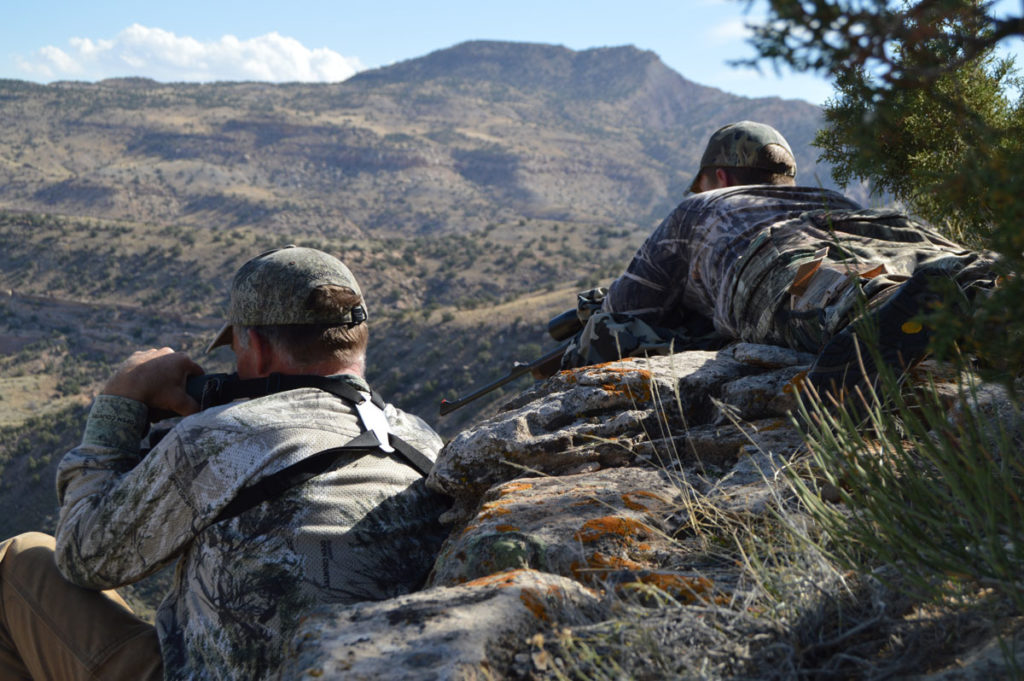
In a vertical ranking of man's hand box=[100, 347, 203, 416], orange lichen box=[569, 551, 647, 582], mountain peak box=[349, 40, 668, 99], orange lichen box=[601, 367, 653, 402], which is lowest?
orange lichen box=[569, 551, 647, 582]

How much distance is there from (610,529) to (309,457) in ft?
2.76

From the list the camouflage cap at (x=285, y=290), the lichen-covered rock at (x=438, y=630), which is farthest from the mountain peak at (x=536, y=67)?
the lichen-covered rock at (x=438, y=630)

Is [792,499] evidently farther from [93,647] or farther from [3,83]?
[3,83]

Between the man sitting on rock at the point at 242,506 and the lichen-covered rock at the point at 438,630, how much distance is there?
24.4 inches

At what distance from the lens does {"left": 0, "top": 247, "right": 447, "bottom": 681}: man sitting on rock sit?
229 cm

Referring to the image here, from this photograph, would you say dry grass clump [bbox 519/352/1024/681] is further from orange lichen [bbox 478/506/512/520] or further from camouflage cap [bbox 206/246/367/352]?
camouflage cap [bbox 206/246/367/352]

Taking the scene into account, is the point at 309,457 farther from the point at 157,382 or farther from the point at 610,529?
the point at 610,529

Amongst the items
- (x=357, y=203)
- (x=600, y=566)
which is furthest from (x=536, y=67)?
(x=600, y=566)

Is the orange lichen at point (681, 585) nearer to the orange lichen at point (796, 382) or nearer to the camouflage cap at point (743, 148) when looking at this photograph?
the orange lichen at point (796, 382)

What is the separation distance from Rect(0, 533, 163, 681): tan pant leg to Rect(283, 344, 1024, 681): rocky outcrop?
104 centimetres

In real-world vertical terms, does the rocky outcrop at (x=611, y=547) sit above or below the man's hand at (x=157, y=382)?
below

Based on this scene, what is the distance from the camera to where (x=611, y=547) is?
6.97 feet

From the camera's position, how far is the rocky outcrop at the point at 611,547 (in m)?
1.52

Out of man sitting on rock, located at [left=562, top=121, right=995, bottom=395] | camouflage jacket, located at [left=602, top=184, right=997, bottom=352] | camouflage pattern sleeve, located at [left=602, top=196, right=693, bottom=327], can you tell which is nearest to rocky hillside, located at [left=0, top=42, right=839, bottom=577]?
man sitting on rock, located at [left=562, top=121, right=995, bottom=395]
